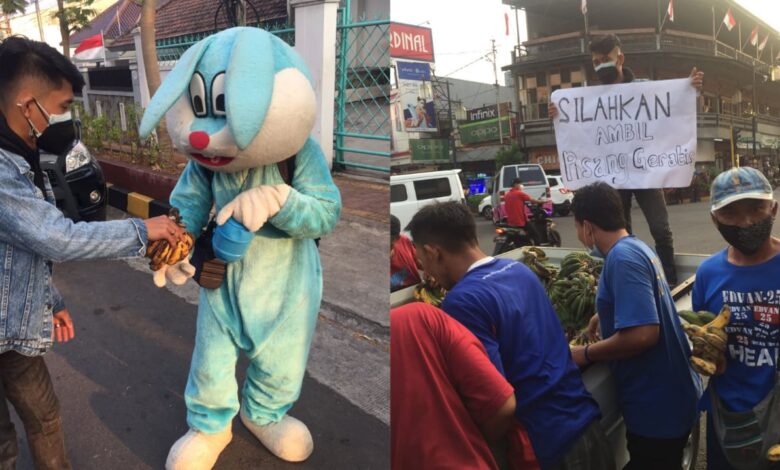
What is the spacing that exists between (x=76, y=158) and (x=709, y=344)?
4.90 m

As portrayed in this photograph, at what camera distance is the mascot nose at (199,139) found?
1683 millimetres

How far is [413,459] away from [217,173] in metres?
1.36

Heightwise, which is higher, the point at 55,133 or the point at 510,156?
the point at 55,133

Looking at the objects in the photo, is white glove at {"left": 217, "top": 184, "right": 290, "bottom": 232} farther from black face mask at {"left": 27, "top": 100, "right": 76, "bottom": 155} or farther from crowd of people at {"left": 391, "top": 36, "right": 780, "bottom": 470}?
crowd of people at {"left": 391, "top": 36, "right": 780, "bottom": 470}

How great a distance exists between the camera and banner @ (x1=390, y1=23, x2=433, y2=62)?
81 cm

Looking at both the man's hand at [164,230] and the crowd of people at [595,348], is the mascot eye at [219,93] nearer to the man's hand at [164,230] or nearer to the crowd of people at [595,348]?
A: the man's hand at [164,230]

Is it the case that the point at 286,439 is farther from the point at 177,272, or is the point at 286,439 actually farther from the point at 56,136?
the point at 56,136

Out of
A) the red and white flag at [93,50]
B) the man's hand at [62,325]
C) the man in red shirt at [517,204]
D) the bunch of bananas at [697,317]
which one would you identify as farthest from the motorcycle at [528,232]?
the red and white flag at [93,50]

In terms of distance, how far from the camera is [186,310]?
13.0 ft

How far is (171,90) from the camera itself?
166cm

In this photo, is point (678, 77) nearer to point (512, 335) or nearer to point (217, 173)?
point (512, 335)

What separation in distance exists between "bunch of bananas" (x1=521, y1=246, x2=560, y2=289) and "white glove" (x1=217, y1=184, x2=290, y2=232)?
92cm

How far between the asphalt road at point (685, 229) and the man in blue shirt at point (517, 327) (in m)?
0.24

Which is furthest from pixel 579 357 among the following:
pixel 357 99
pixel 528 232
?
pixel 357 99
